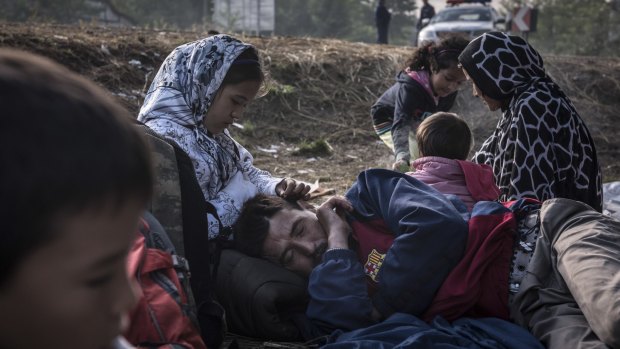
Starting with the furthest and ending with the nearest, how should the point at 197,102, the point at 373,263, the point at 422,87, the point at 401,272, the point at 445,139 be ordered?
1. the point at 422,87
2. the point at 445,139
3. the point at 197,102
4. the point at 373,263
5. the point at 401,272

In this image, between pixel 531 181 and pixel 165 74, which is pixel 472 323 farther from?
pixel 165 74

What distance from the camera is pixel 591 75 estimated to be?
1164 centimetres

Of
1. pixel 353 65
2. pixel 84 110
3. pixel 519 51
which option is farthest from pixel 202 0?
pixel 84 110

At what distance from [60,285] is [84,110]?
0.25m

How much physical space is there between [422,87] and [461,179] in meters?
1.96

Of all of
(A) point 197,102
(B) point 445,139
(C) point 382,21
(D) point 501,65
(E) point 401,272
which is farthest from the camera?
(C) point 382,21

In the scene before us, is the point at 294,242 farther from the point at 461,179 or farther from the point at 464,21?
the point at 464,21

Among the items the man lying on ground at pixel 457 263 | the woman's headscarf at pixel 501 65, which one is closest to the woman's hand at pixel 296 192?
the man lying on ground at pixel 457 263

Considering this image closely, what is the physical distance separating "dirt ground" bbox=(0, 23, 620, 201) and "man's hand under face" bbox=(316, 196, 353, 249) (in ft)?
12.0

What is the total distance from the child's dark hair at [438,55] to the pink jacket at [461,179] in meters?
1.77

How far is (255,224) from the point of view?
133 inches

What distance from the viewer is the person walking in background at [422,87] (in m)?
5.36

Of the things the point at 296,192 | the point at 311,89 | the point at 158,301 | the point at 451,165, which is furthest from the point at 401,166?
the point at 311,89

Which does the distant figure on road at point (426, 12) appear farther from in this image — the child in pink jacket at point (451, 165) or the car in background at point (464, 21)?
the child in pink jacket at point (451, 165)
